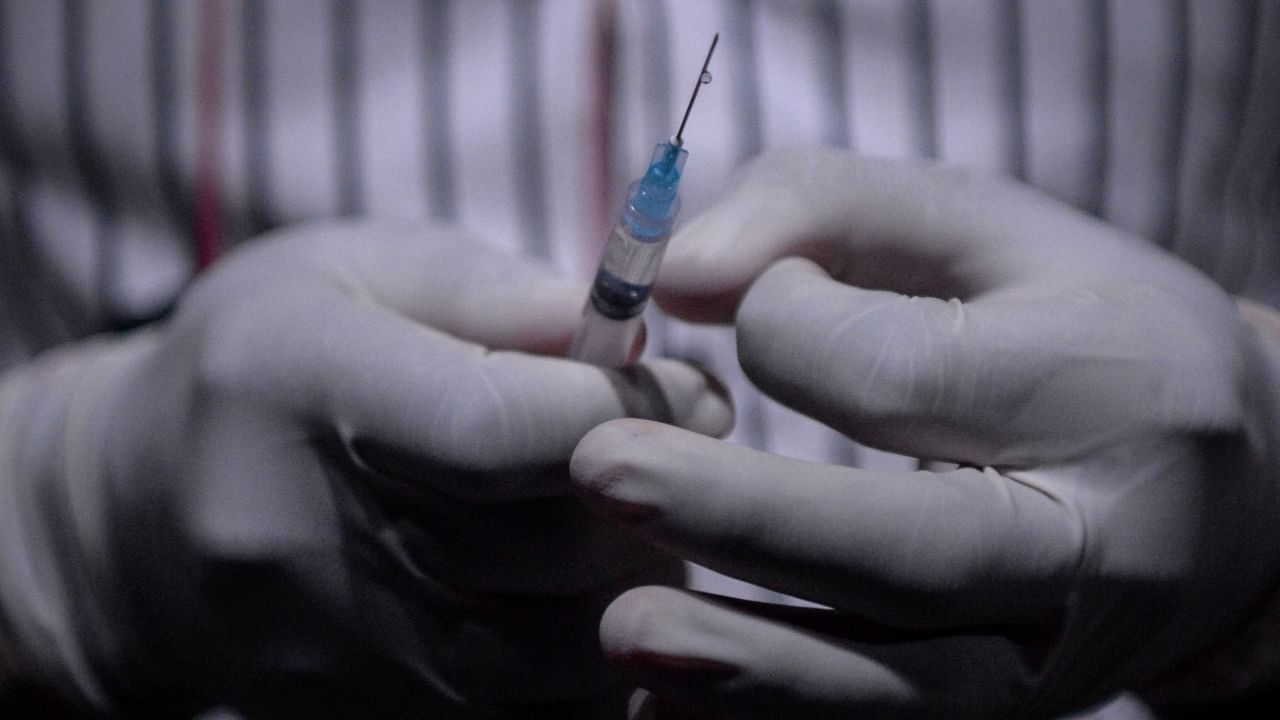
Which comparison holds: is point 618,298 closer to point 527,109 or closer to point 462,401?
point 462,401

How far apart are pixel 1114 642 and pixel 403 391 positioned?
297 mm

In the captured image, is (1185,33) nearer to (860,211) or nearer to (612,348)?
(860,211)

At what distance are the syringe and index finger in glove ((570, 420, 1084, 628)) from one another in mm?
58

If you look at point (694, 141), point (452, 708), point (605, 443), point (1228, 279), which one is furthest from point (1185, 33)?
point (452, 708)

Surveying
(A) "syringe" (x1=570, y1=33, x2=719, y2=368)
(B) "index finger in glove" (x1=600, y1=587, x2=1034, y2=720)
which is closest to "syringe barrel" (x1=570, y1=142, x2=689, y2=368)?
(A) "syringe" (x1=570, y1=33, x2=719, y2=368)

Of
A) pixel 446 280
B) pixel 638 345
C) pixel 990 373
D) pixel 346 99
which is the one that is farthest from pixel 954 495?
pixel 346 99

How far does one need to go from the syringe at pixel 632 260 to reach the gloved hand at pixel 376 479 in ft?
0.06

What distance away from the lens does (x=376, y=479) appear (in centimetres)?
35

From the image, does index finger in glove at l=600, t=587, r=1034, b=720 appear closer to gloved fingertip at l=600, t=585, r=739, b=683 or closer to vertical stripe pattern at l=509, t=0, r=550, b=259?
gloved fingertip at l=600, t=585, r=739, b=683

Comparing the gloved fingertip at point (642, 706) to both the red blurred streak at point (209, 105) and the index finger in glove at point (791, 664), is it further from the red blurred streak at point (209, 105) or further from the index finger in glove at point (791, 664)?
the red blurred streak at point (209, 105)

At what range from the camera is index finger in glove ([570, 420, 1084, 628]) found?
281mm

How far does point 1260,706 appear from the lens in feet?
1.49

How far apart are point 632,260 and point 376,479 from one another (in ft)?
0.47

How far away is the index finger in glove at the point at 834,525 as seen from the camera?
0.92 feet
